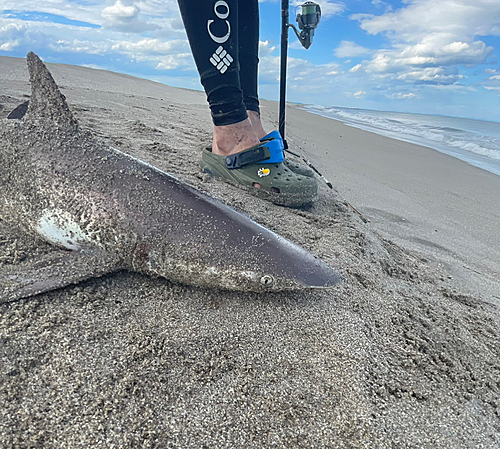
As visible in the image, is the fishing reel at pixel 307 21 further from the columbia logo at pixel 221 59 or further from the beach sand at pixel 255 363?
the beach sand at pixel 255 363

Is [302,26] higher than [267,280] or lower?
higher

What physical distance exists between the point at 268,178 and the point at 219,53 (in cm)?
92

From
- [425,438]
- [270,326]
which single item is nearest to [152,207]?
[270,326]

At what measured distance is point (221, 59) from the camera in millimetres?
2492

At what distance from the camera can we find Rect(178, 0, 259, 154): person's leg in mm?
2395

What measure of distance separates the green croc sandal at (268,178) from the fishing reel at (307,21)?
1895 mm

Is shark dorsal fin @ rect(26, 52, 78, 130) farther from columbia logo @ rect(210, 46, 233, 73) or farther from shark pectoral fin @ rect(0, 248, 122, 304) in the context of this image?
columbia logo @ rect(210, 46, 233, 73)

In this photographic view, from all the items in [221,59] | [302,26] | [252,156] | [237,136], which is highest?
[302,26]

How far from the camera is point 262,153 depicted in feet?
9.01

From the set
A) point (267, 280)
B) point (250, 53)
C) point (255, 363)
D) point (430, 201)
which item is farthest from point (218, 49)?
point (430, 201)

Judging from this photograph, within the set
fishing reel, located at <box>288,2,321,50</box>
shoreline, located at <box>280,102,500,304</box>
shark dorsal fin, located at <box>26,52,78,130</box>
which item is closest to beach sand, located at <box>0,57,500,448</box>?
shark dorsal fin, located at <box>26,52,78,130</box>

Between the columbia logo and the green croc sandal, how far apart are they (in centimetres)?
60

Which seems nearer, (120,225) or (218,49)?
(120,225)

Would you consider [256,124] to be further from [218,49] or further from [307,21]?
[307,21]
